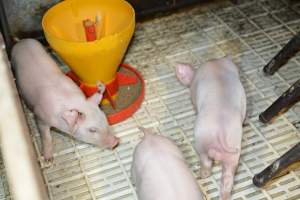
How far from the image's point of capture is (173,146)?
1.48m

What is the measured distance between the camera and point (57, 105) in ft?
5.37

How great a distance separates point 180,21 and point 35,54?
0.74 meters

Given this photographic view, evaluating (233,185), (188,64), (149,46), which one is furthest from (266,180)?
(149,46)

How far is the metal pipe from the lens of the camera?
104 cm

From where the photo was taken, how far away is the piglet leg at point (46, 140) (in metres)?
1.67

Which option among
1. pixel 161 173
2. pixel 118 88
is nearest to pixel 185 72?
pixel 118 88

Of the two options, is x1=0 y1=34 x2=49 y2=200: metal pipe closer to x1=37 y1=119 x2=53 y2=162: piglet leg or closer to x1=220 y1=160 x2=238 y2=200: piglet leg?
x1=37 y1=119 x2=53 y2=162: piglet leg

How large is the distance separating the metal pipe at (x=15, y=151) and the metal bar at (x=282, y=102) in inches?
35.5

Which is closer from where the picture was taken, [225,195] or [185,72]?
[225,195]

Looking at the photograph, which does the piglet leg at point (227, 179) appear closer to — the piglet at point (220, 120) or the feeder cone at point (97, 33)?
the piglet at point (220, 120)

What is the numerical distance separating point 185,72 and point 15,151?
913 millimetres

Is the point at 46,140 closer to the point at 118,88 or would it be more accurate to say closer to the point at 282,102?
the point at 118,88

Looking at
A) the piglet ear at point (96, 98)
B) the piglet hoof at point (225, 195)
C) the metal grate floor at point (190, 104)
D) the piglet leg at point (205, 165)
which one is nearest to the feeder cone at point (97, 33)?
the piglet ear at point (96, 98)

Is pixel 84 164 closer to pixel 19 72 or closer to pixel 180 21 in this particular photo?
pixel 19 72
